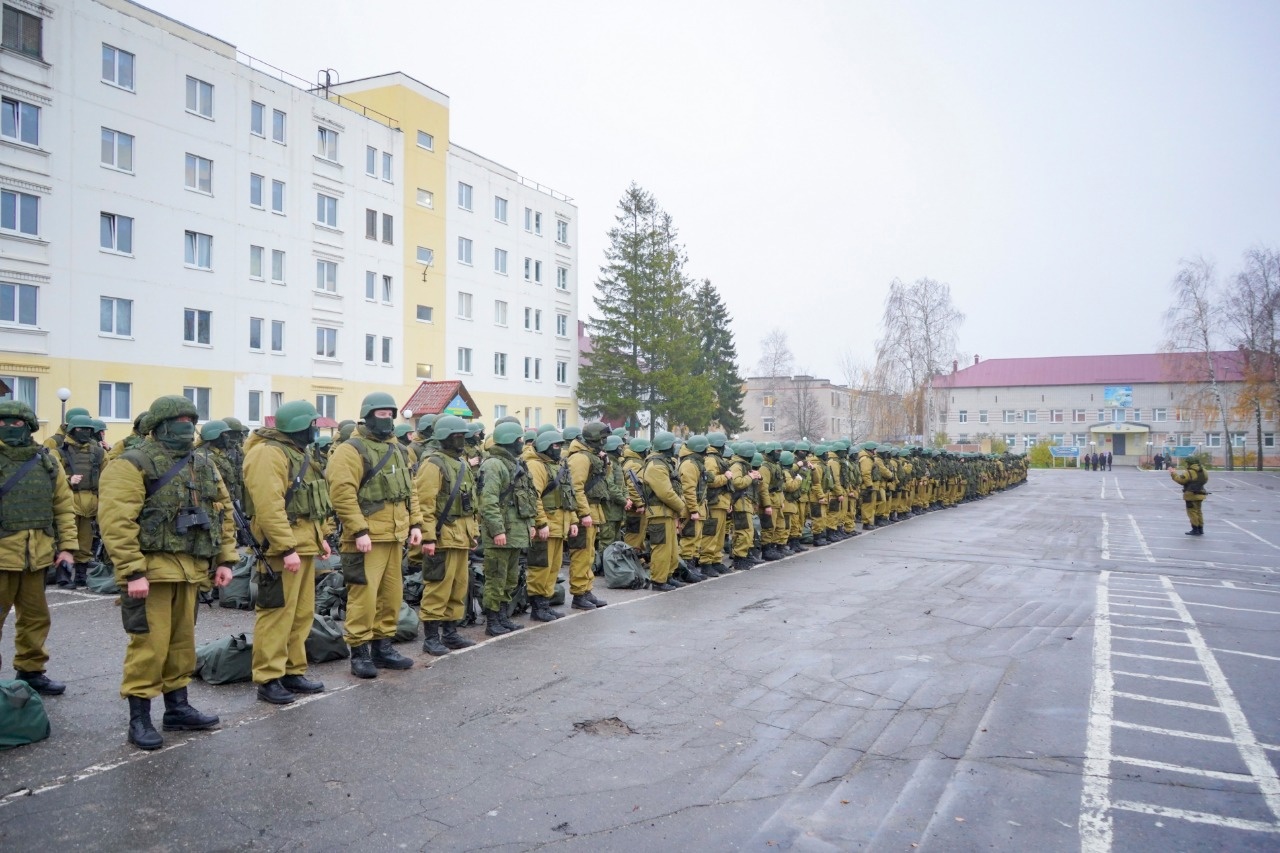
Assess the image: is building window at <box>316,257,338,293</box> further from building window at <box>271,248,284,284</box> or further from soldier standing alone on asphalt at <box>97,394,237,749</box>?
soldier standing alone on asphalt at <box>97,394,237,749</box>

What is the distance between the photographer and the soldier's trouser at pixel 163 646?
5.34 metres

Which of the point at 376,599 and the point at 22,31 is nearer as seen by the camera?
the point at 376,599

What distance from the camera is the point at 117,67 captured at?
27.5m

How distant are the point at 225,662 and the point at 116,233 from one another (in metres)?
26.5

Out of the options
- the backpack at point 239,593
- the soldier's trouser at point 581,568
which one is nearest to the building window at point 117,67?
the backpack at point 239,593

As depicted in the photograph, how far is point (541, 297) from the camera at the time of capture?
48.4 meters

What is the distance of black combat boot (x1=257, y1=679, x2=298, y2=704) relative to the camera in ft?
20.2

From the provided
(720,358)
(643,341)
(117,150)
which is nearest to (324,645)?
(117,150)

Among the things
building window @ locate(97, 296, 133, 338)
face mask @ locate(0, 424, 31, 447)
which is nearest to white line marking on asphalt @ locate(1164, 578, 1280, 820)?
face mask @ locate(0, 424, 31, 447)

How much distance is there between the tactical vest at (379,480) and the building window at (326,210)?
101 ft

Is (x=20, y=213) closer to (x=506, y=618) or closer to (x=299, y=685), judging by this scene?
(x=506, y=618)

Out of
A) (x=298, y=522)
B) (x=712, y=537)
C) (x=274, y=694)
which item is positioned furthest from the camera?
(x=712, y=537)

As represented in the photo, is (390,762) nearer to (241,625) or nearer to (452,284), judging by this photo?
(241,625)

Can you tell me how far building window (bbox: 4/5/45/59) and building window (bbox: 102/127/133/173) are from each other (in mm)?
2808
